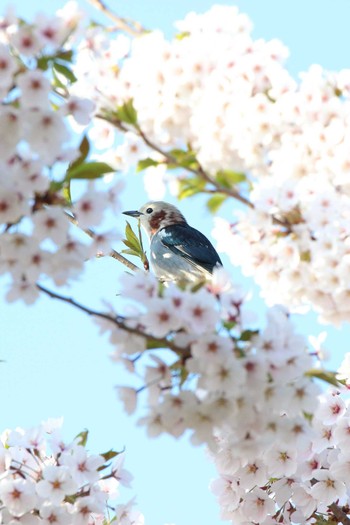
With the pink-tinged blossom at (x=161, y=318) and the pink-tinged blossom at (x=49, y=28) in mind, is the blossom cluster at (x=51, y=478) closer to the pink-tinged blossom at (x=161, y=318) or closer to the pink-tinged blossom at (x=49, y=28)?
the pink-tinged blossom at (x=161, y=318)

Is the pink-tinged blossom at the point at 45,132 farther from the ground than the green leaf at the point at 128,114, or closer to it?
closer to it

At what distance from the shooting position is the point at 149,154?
358 cm

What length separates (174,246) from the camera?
9.07 metres

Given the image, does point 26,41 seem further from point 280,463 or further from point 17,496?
point 280,463

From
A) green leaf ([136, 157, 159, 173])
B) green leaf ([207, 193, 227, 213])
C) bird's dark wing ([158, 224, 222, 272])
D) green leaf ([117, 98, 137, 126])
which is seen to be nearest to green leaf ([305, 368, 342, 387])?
green leaf ([207, 193, 227, 213])

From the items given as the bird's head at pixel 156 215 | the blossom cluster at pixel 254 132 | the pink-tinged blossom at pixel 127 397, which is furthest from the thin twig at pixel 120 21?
the bird's head at pixel 156 215

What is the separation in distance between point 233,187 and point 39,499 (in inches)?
59.4

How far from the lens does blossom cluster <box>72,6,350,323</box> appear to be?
3242 millimetres

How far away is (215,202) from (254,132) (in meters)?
0.31

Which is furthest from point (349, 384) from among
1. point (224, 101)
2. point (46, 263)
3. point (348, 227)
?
point (46, 263)

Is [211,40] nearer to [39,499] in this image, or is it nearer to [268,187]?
[268,187]

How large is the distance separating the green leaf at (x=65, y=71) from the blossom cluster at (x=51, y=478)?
1531mm

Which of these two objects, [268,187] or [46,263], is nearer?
[46,263]

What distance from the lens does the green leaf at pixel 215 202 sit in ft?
11.3
